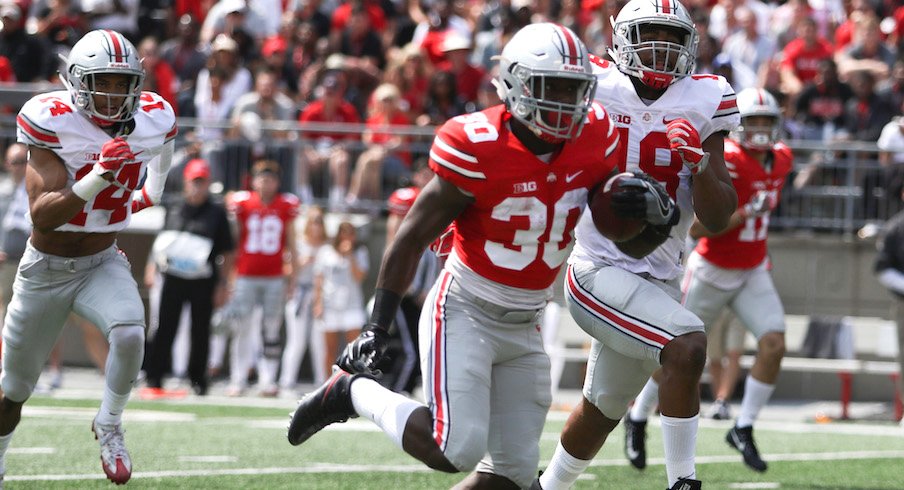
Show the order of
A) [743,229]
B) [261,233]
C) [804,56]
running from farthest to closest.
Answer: [804,56] → [261,233] → [743,229]

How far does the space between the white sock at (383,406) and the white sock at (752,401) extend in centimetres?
333

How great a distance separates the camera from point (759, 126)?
8156 mm

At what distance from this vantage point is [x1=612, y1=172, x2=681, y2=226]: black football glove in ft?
15.8

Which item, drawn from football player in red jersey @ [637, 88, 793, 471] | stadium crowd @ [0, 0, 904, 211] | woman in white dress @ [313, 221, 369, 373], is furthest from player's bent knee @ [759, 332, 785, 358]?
woman in white dress @ [313, 221, 369, 373]

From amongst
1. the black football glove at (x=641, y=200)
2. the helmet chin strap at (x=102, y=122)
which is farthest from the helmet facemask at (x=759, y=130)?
the helmet chin strap at (x=102, y=122)

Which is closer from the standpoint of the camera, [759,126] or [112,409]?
[112,409]

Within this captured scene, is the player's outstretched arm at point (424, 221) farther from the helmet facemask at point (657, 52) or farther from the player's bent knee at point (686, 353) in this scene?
the helmet facemask at point (657, 52)

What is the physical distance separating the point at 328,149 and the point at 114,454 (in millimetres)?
7269

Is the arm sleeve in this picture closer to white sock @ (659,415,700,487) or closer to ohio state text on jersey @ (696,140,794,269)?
white sock @ (659,415,700,487)

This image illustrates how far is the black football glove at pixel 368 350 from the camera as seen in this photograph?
4680 millimetres

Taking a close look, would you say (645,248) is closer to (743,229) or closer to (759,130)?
(743,229)

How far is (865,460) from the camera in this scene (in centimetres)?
837

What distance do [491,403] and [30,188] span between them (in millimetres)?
2255

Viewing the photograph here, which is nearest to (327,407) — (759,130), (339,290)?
(759,130)
